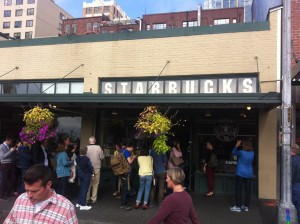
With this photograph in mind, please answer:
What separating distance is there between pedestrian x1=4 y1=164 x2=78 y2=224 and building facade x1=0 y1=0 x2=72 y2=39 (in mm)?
84323

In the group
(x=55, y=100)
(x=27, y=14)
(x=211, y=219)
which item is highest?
(x=27, y=14)

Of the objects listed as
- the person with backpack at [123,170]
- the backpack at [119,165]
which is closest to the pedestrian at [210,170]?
the person with backpack at [123,170]

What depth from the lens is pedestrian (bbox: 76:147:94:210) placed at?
8.56 metres

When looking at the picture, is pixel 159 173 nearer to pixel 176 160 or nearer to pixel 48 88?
pixel 176 160

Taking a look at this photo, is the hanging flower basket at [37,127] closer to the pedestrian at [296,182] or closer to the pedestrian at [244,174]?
the pedestrian at [244,174]

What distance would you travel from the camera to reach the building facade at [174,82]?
1007 cm

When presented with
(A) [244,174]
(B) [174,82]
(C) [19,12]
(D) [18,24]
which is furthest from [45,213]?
(C) [19,12]

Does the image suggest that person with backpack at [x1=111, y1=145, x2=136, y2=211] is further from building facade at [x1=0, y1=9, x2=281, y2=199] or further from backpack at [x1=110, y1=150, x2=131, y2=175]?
building facade at [x1=0, y1=9, x2=281, y2=199]

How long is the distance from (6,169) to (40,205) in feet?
25.3

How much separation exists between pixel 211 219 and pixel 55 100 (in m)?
5.20

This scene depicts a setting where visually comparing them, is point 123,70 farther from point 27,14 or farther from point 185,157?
point 27,14

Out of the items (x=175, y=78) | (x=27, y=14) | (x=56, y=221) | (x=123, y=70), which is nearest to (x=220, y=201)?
(x=175, y=78)

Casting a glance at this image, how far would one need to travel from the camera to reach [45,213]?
2637mm

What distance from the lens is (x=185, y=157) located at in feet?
37.4
